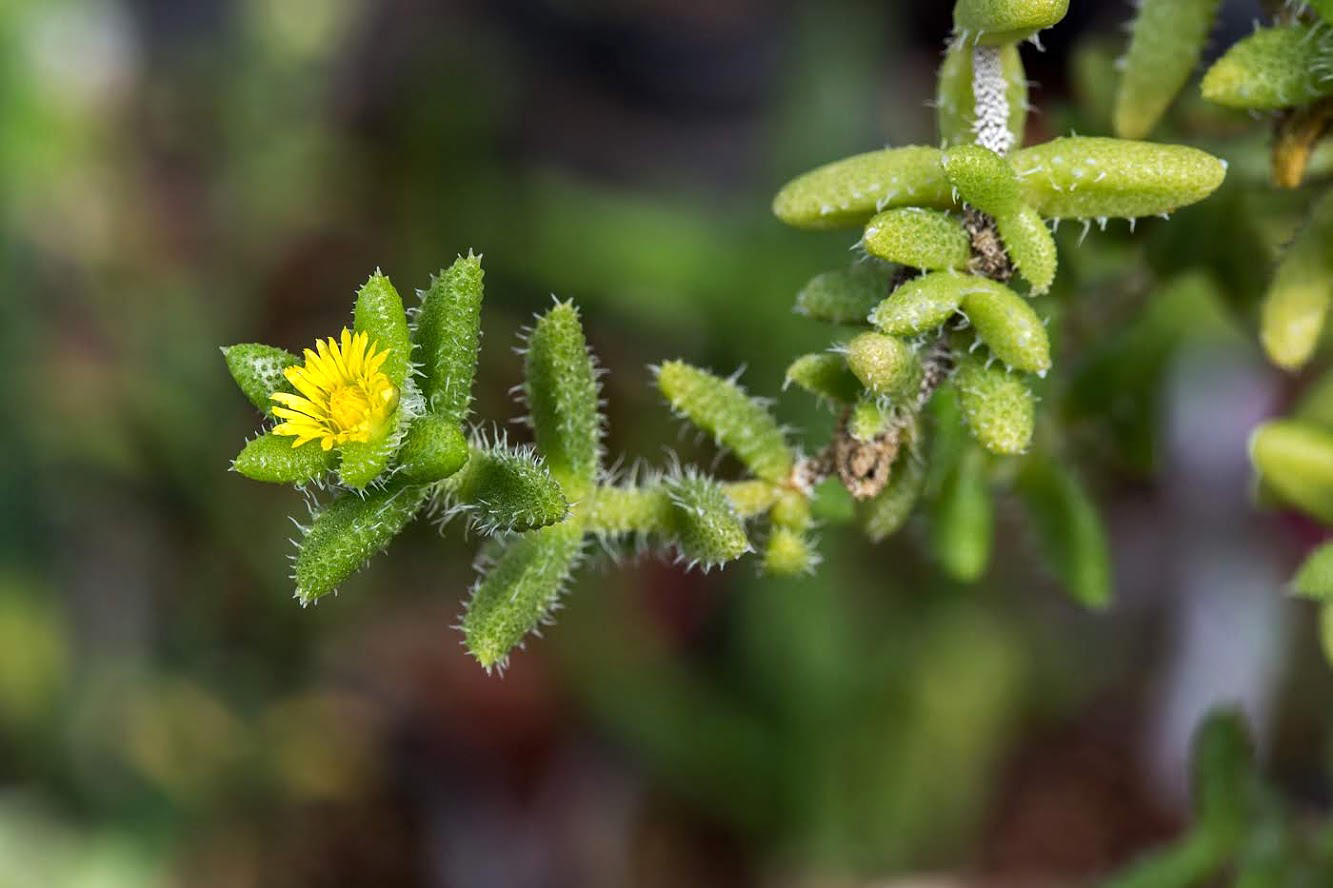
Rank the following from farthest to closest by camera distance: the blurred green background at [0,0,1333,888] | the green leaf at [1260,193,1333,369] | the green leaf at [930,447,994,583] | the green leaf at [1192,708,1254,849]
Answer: the blurred green background at [0,0,1333,888], the green leaf at [1192,708,1254,849], the green leaf at [930,447,994,583], the green leaf at [1260,193,1333,369]

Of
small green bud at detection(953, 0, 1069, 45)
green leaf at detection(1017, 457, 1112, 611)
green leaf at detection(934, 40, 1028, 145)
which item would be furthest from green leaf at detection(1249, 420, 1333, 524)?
small green bud at detection(953, 0, 1069, 45)

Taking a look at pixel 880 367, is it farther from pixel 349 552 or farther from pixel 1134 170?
pixel 349 552

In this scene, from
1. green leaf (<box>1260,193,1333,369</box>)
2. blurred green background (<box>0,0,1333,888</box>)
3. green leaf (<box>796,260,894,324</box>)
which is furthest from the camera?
blurred green background (<box>0,0,1333,888</box>)

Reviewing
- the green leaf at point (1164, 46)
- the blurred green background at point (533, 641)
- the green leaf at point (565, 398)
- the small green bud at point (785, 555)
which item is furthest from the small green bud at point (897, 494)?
the blurred green background at point (533, 641)

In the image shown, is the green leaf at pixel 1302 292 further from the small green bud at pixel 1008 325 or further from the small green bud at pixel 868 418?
the small green bud at pixel 868 418

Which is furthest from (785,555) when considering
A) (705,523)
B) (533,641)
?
(533,641)

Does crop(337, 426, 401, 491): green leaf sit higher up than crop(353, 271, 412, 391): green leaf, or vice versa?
crop(353, 271, 412, 391): green leaf

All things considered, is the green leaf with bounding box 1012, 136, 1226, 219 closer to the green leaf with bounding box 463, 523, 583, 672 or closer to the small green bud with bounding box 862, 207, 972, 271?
the small green bud with bounding box 862, 207, 972, 271
